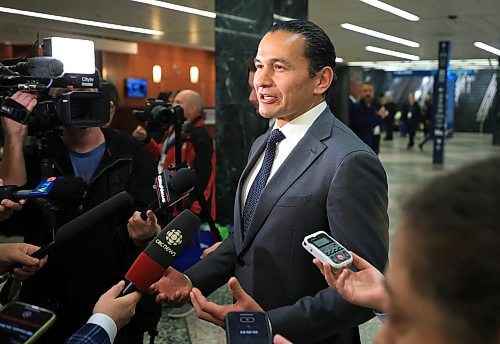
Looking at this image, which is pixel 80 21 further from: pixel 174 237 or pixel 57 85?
pixel 174 237

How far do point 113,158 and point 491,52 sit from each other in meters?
15.7

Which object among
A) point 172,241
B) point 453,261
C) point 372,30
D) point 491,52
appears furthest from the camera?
point 491,52

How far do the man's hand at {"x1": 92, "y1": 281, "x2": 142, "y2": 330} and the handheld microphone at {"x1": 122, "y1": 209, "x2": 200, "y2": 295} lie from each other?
0.03 metres

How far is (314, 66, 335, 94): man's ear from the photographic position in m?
1.60

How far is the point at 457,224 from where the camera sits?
1.63 feet

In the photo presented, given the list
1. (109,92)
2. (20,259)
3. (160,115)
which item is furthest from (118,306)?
(160,115)

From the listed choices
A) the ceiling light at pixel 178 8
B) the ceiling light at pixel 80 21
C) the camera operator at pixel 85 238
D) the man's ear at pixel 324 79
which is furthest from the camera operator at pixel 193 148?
the ceiling light at pixel 80 21

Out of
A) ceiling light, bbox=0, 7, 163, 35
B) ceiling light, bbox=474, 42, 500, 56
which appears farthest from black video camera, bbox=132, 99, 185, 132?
ceiling light, bbox=474, 42, 500, 56

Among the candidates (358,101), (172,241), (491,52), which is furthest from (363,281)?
(491,52)

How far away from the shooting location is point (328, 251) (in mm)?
1163

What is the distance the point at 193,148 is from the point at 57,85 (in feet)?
8.29

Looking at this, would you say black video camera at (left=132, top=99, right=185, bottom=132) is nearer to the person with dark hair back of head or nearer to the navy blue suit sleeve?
the person with dark hair back of head

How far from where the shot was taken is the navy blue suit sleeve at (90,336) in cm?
121

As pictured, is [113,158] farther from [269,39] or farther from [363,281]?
[363,281]
